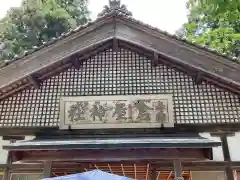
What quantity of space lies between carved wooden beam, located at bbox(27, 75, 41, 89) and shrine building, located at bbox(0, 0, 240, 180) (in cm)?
2

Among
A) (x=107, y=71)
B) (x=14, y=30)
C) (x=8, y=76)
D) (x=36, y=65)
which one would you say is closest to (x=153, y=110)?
(x=107, y=71)

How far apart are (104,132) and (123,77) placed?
1.50 meters

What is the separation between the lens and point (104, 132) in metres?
7.46

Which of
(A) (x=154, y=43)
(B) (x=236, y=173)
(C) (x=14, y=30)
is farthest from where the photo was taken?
(C) (x=14, y=30)

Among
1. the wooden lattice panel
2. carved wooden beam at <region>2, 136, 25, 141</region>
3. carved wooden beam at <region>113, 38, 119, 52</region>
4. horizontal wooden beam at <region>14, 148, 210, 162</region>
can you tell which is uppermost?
carved wooden beam at <region>113, 38, 119, 52</region>

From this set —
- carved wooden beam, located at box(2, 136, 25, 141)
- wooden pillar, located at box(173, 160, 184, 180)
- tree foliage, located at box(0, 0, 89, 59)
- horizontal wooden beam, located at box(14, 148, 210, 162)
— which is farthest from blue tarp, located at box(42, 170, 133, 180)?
tree foliage, located at box(0, 0, 89, 59)

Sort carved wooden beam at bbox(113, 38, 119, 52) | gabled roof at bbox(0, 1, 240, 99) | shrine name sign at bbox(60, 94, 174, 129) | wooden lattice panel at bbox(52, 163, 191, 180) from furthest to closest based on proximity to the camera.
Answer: carved wooden beam at bbox(113, 38, 119, 52)
wooden lattice panel at bbox(52, 163, 191, 180)
gabled roof at bbox(0, 1, 240, 99)
shrine name sign at bbox(60, 94, 174, 129)

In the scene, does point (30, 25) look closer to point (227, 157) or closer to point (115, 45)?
point (115, 45)

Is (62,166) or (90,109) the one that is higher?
(90,109)

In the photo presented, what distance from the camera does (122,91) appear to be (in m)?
7.82

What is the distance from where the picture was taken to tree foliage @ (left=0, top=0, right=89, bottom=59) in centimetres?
2081

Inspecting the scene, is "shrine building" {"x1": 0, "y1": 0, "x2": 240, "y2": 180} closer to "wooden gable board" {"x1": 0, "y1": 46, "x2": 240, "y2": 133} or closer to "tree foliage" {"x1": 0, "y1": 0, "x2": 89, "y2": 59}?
"wooden gable board" {"x1": 0, "y1": 46, "x2": 240, "y2": 133}

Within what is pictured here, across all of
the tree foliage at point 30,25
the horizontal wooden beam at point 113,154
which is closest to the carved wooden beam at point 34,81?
the horizontal wooden beam at point 113,154

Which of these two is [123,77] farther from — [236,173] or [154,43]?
[236,173]
